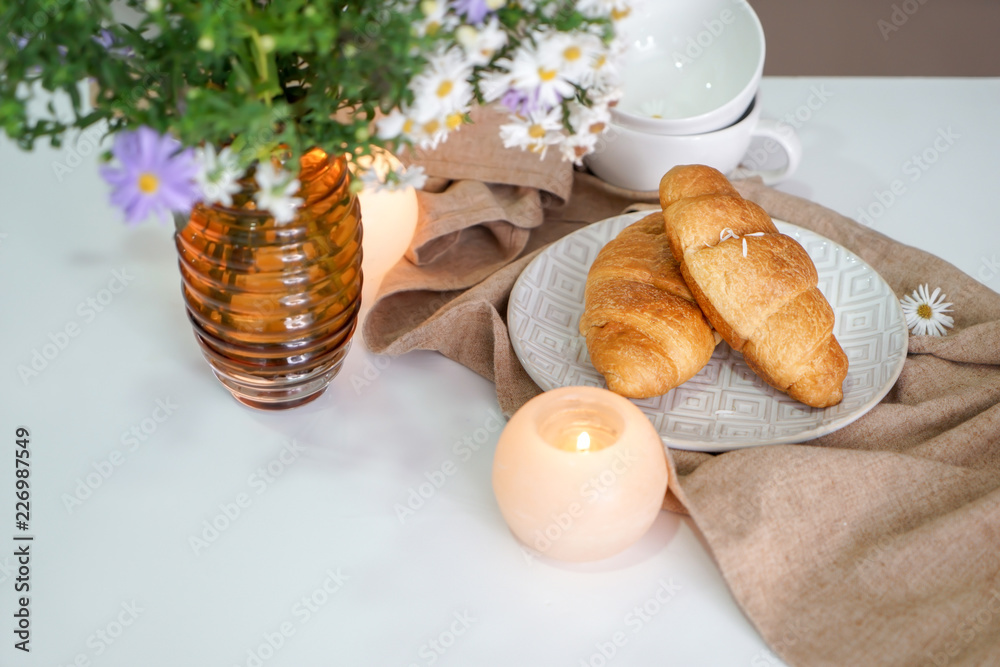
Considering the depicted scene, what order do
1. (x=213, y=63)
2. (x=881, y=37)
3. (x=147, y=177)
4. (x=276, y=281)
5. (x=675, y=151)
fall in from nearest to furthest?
(x=147, y=177) < (x=213, y=63) < (x=276, y=281) < (x=675, y=151) < (x=881, y=37)

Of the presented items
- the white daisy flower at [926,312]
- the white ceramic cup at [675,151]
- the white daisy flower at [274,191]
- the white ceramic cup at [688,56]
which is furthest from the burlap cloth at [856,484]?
the white daisy flower at [274,191]

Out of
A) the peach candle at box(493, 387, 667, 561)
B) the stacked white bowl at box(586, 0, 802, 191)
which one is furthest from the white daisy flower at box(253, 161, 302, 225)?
the stacked white bowl at box(586, 0, 802, 191)

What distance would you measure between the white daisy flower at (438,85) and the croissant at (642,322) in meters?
0.31

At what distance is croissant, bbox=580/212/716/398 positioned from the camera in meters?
0.78

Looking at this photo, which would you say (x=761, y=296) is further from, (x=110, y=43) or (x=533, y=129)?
(x=110, y=43)

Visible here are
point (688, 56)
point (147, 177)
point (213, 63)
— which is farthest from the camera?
point (688, 56)

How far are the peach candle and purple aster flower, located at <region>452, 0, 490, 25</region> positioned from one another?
280mm

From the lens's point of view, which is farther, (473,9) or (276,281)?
(276,281)

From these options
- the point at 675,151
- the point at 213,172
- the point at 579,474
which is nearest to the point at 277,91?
the point at 213,172

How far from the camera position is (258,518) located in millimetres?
745

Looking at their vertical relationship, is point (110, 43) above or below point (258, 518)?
above

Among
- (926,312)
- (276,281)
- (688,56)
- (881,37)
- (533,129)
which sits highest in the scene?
(533,129)

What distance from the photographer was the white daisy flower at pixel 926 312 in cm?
90

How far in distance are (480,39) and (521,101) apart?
8 centimetres
